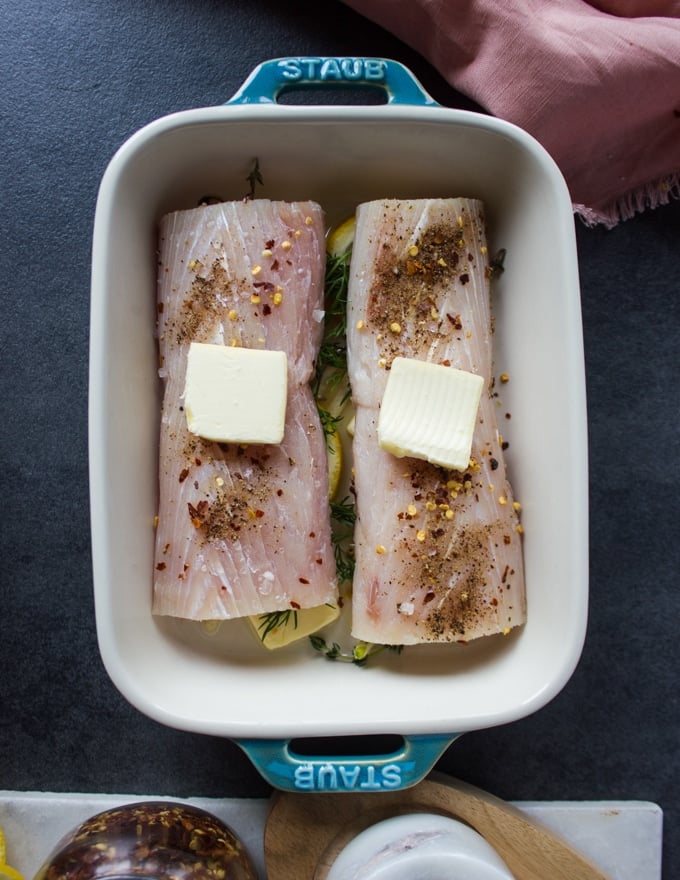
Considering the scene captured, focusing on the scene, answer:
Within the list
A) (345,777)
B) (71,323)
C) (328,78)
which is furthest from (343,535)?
(328,78)

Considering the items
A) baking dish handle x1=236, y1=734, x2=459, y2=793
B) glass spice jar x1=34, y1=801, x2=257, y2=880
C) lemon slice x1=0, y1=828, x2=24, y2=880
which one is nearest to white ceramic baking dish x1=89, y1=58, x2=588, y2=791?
baking dish handle x1=236, y1=734, x2=459, y2=793

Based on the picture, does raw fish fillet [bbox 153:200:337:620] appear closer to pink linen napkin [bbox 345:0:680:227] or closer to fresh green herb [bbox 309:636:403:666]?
fresh green herb [bbox 309:636:403:666]

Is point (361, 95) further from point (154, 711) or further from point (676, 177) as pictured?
point (154, 711)

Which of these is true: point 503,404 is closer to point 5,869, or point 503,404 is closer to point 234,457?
point 234,457

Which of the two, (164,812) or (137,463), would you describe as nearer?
(137,463)

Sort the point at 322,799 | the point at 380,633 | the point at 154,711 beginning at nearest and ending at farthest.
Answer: the point at 154,711
the point at 380,633
the point at 322,799

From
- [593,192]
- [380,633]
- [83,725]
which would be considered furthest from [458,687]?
[593,192]

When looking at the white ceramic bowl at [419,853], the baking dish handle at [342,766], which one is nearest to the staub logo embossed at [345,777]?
the baking dish handle at [342,766]
